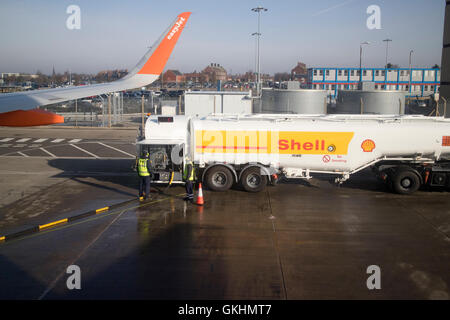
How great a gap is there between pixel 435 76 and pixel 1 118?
2771 inches

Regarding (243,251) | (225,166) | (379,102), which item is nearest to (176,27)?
(225,166)

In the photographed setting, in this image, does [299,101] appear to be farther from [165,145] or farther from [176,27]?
[176,27]

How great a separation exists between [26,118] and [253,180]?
8.12 m

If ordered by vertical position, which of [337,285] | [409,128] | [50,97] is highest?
[50,97]

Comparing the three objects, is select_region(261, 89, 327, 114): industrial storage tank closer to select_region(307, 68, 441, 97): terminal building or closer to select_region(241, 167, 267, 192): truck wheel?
select_region(241, 167, 267, 192): truck wheel

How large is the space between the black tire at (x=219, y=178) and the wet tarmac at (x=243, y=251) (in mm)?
819

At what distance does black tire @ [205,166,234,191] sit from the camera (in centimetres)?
1488

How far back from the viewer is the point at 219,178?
49.4ft

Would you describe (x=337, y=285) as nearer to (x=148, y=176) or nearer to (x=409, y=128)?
(x=148, y=176)

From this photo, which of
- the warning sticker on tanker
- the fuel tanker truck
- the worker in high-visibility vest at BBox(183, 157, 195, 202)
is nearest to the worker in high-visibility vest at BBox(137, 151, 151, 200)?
the fuel tanker truck

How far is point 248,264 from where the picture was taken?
898 cm

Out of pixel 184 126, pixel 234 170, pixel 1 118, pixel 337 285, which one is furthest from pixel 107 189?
pixel 337 285

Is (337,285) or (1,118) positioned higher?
(1,118)

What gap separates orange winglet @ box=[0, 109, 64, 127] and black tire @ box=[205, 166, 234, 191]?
6483 mm
